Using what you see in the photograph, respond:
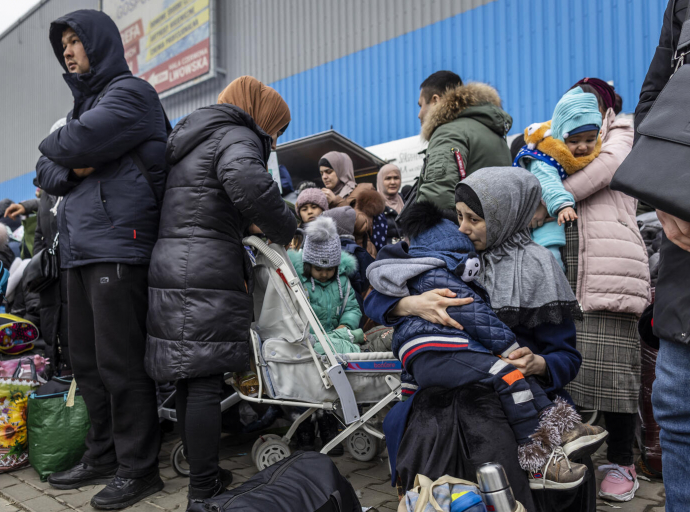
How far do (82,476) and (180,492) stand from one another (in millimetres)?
581

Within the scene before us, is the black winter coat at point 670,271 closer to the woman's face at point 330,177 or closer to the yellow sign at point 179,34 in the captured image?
the woman's face at point 330,177

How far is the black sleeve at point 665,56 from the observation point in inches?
56.9

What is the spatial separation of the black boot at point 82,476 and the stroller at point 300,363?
2.45 ft

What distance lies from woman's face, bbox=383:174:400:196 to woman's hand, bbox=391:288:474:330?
12.6ft

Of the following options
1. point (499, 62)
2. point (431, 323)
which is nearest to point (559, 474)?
point (431, 323)

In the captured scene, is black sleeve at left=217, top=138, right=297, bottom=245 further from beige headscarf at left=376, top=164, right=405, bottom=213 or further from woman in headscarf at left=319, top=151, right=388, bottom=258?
beige headscarf at left=376, top=164, right=405, bottom=213

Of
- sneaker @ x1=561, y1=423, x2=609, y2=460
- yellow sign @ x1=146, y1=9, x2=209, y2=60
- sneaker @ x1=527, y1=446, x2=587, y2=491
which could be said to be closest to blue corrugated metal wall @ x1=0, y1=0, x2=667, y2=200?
sneaker @ x1=561, y1=423, x2=609, y2=460

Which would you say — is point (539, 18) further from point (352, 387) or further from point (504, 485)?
point (504, 485)

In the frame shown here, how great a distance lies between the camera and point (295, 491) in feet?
6.42

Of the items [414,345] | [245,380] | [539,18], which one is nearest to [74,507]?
[245,380]

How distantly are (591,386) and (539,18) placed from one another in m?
7.03

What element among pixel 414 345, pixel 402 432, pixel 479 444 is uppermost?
pixel 414 345

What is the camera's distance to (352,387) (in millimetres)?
2803

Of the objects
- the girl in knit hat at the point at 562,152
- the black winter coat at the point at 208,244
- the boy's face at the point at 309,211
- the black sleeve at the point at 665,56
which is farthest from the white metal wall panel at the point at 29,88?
the black sleeve at the point at 665,56
